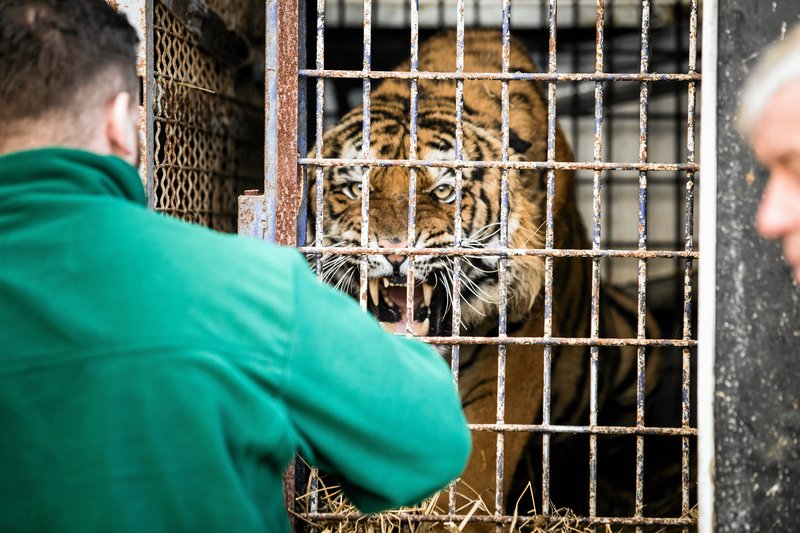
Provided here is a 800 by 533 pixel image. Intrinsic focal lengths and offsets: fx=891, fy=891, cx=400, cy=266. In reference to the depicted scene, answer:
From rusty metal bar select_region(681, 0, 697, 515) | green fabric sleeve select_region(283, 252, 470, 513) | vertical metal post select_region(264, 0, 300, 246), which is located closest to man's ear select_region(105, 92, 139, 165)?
green fabric sleeve select_region(283, 252, 470, 513)

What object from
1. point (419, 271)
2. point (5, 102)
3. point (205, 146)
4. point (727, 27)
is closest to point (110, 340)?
point (5, 102)

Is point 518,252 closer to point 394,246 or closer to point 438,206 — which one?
point 394,246

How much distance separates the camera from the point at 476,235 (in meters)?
2.85

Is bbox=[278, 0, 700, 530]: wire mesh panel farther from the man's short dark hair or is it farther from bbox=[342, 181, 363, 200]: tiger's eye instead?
the man's short dark hair

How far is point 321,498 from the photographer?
2297 millimetres

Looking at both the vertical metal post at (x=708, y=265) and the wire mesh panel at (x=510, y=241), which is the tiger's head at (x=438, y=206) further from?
the vertical metal post at (x=708, y=265)

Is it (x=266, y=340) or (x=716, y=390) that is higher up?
(x=266, y=340)

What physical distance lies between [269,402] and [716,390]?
925 millimetres

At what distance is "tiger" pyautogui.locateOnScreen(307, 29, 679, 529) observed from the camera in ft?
9.00

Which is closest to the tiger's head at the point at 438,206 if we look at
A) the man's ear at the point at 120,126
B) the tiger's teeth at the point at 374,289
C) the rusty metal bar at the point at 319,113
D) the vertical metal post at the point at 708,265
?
the tiger's teeth at the point at 374,289

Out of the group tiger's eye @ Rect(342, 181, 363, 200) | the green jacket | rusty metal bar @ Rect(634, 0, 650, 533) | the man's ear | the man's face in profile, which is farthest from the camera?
tiger's eye @ Rect(342, 181, 363, 200)

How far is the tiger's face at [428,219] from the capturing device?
9.00 ft

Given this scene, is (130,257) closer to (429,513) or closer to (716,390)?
→ (716,390)

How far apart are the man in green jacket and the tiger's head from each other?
4.90ft
